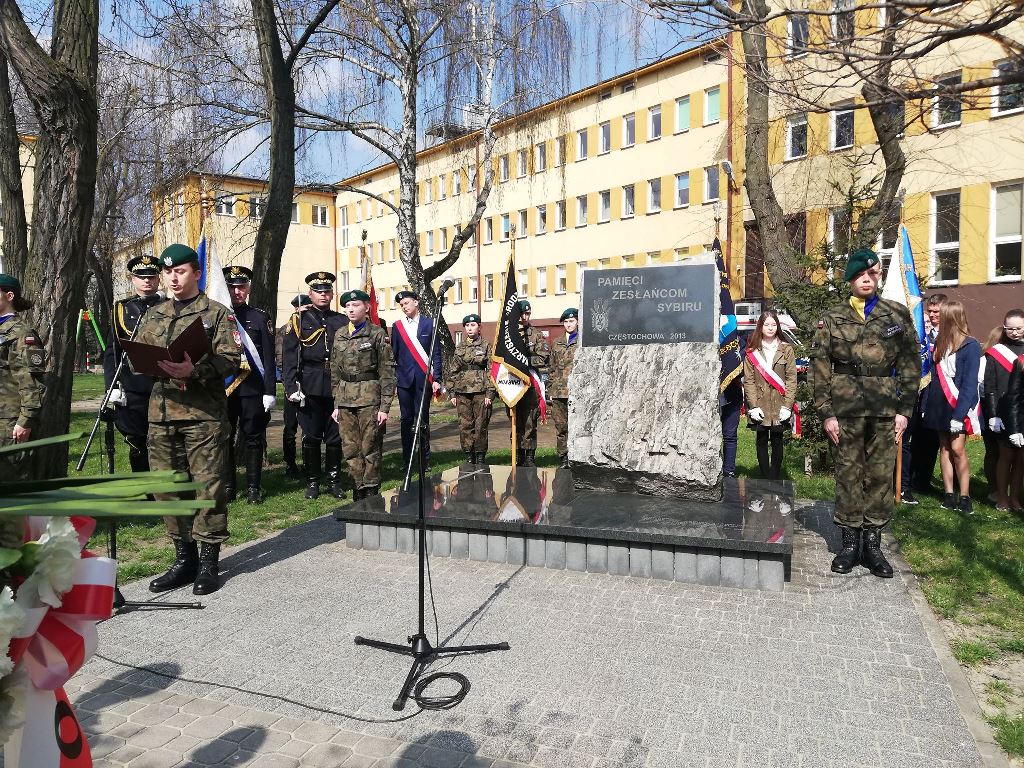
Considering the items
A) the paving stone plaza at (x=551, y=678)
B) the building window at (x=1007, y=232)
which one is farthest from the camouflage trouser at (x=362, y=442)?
the building window at (x=1007, y=232)

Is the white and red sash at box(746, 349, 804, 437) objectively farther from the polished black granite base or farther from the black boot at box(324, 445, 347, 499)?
the black boot at box(324, 445, 347, 499)

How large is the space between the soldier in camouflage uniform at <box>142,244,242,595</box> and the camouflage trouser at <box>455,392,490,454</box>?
483cm

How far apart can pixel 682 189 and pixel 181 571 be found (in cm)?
3078

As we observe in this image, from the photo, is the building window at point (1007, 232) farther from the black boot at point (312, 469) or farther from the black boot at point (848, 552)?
the black boot at point (312, 469)

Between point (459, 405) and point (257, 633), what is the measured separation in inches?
230

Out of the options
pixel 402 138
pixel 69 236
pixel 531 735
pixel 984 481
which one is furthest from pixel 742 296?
pixel 531 735

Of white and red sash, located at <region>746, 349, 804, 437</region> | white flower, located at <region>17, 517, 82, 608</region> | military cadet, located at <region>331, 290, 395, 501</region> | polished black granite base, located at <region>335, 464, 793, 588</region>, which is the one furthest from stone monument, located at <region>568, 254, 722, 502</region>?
white flower, located at <region>17, 517, 82, 608</region>

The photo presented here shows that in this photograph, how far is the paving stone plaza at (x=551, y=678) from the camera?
3.18 meters

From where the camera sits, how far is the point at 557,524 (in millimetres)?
5750

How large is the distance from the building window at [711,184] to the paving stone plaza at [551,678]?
1102 inches

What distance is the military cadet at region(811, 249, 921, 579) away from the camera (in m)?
5.62

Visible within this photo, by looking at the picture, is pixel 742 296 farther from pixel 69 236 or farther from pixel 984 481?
pixel 69 236

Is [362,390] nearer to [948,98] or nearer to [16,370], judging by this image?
[16,370]

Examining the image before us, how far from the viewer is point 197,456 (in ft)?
17.5
